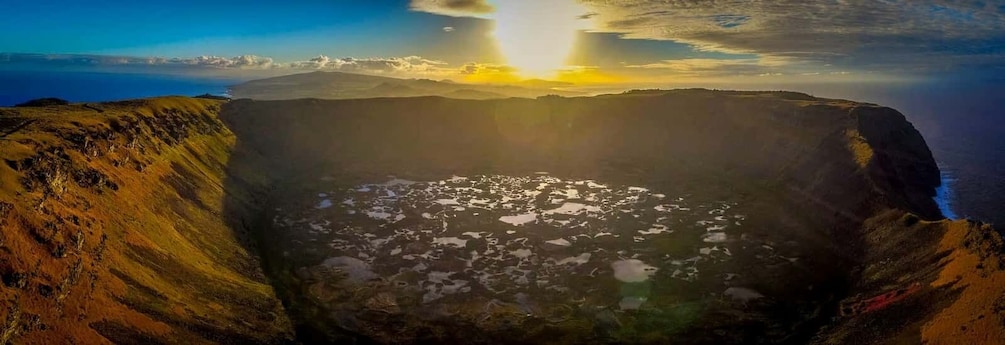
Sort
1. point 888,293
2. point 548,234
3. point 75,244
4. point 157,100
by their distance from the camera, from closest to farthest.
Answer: point 75,244, point 888,293, point 548,234, point 157,100

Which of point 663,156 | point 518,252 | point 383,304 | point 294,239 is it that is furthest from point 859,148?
point 294,239

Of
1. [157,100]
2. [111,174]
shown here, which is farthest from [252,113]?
[111,174]

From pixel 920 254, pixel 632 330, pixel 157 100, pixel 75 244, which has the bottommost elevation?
pixel 632 330

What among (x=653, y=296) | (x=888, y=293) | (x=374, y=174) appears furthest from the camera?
(x=374, y=174)

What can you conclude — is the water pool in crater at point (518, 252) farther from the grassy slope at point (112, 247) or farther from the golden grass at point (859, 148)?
the golden grass at point (859, 148)

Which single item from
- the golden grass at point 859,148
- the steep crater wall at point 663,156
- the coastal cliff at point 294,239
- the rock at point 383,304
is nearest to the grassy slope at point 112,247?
the coastal cliff at point 294,239

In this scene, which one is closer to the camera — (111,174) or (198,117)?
(111,174)

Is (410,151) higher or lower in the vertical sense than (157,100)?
lower

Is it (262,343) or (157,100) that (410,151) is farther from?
(262,343)
